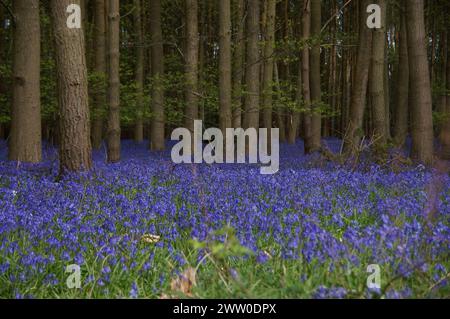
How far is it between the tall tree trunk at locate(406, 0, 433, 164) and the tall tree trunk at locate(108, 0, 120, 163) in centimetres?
629

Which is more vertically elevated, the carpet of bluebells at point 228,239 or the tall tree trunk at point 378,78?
the tall tree trunk at point 378,78

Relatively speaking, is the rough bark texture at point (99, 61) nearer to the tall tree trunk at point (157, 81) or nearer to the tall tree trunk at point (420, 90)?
the tall tree trunk at point (157, 81)

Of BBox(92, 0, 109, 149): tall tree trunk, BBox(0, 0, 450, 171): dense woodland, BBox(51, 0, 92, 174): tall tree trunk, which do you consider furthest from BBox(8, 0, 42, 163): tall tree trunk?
BBox(92, 0, 109, 149): tall tree trunk

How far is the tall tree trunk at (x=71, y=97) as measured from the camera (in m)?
8.32

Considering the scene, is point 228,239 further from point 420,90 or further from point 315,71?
point 315,71

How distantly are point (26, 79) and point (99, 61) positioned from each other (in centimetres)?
730

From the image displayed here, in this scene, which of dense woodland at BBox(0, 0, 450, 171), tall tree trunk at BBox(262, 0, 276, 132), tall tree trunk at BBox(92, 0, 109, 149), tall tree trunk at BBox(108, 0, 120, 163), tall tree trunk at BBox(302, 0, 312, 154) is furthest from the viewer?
tall tree trunk at BBox(92, 0, 109, 149)

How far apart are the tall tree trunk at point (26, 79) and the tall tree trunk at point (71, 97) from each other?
2616mm

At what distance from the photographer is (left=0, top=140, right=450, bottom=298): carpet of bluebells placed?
3.21 metres

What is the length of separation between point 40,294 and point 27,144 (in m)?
8.12

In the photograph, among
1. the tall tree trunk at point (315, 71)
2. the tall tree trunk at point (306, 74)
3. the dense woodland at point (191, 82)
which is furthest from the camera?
the tall tree trunk at point (315, 71)

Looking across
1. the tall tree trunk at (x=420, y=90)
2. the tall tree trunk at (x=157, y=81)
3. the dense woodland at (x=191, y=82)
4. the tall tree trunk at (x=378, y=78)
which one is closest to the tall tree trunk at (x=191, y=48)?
the dense woodland at (x=191, y=82)

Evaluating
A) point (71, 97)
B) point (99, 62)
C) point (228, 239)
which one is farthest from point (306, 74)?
point (228, 239)

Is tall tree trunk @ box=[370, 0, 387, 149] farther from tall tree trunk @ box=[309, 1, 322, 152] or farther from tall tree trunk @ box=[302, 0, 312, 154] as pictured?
tall tree trunk @ box=[309, 1, 322, 152]
